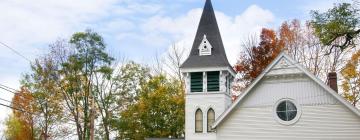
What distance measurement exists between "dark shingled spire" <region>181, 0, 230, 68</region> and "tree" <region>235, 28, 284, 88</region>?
354 inches

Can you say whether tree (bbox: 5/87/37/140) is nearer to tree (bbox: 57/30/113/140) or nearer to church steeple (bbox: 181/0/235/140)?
tree (bbox: 57/30/113/140)

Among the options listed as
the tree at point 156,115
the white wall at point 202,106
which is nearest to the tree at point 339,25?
the white wall at point 202,106

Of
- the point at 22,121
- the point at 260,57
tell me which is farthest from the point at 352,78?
the point at 22,121

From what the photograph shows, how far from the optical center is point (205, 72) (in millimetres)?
28594

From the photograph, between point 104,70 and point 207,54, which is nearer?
point 207,54

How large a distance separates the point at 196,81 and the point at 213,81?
1.01 meters

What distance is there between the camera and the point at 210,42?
3034 centimetres

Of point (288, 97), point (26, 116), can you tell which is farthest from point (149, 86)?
point (288, 97)

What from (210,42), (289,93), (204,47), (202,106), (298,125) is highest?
(210,42)

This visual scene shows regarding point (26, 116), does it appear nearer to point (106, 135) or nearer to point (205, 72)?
point (106, 135)

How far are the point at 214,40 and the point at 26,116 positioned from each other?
25.7 meters

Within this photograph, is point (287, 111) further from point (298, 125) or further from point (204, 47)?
point (204, 47)

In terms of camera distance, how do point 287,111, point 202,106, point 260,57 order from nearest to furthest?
point 287,111 < point 202,106 < point 260,57

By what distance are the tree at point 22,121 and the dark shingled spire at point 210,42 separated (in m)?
18.2
